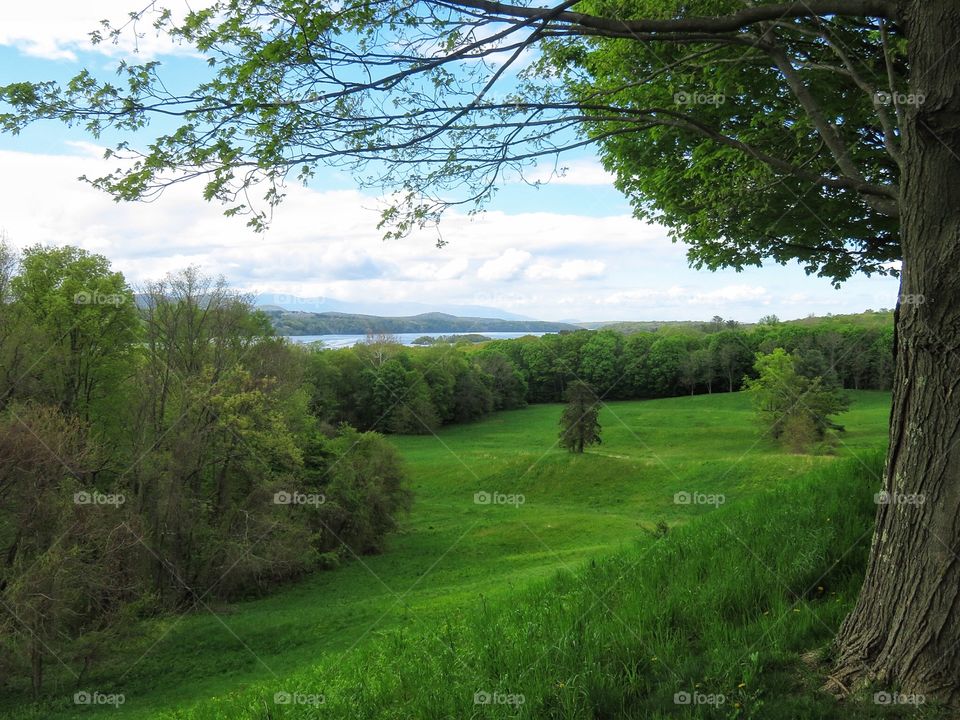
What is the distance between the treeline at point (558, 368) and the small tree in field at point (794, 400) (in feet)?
3.54

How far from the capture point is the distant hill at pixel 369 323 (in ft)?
101

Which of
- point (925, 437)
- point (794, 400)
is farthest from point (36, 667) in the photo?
point (794, 400)

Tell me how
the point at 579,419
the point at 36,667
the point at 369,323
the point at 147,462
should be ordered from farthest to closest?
the point at 579,419 < the point at 369,323 < the point at 147,462 < the point at 36,667

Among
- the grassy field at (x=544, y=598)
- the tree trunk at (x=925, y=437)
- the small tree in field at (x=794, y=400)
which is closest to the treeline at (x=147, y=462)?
the grassy field at (x=544, y=598)

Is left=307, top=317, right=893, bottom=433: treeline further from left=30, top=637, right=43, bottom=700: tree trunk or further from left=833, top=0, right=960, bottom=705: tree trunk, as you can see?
left=833, top=0, right=960, bottom=705: tree trunk

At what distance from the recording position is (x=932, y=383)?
422 cm

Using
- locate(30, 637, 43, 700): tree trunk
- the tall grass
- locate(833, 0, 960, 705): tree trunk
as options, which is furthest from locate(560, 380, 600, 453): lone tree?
locate(833, 0, 960, 705): tree trunk

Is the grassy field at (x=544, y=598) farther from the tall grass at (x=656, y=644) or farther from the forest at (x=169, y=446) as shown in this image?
the forest at (x=169, y=446)

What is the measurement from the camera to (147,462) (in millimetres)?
25891

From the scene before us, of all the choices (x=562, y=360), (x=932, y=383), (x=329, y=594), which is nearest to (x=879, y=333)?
(x=562, y=360)

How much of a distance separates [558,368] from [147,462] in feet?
94.0

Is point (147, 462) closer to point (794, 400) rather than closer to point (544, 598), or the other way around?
point (544, 598)

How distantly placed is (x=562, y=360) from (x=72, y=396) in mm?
27899

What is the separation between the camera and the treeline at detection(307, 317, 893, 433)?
4100 centimetres
